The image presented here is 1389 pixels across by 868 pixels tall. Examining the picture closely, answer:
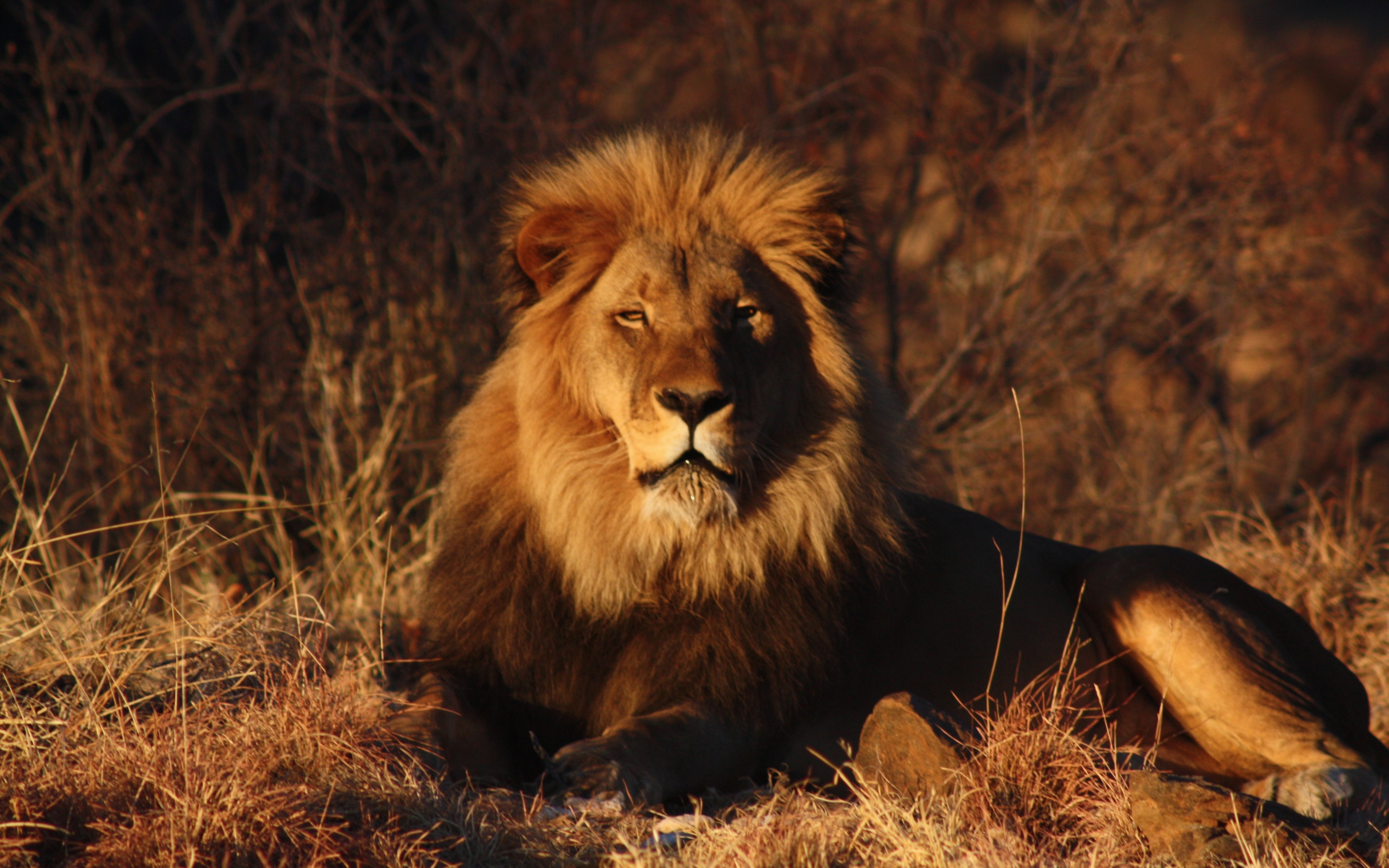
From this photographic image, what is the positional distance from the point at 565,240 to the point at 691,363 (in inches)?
27.1

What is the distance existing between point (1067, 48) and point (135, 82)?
5301 mm

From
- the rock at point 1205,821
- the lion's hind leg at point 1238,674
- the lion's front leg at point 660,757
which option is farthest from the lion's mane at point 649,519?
the rock at point 1205,821

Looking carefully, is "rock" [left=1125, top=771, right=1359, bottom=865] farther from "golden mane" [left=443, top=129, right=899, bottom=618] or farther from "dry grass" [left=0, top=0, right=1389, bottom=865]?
"golden mane" [left=443, top=129, right=899, bottom=618]

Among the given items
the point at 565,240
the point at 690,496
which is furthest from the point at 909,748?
the point at 565,240

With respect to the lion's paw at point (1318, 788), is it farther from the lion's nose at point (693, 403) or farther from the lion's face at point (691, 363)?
the lion's nose at point (693, 403)

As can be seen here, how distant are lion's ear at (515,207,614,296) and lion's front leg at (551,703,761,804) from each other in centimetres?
128

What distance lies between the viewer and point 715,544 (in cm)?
357

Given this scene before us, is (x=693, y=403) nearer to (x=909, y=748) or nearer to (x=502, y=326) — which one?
(x=909, y=748)

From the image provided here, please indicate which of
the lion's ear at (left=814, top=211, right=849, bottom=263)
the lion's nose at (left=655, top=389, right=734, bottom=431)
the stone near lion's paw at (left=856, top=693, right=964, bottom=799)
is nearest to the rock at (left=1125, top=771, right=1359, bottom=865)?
the stone near lion's paw at (left=856, top=693, right=964, bottom=799)

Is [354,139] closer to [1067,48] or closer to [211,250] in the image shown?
[211,250]

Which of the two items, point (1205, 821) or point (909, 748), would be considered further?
point (909, 748)

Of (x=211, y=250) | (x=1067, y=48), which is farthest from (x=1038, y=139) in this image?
(x=211, y=250)

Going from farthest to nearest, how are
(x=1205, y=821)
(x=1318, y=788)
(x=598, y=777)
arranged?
(x=1318, y=788) → (x=598, y=777) → (x=1205, y=821)

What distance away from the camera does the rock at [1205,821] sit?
2.71 m
